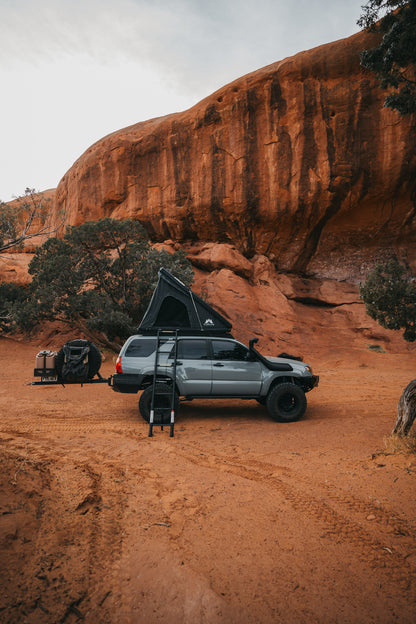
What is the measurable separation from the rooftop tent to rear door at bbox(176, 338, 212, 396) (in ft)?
2.43

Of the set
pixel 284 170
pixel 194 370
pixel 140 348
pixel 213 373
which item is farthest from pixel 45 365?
pixel 284 170

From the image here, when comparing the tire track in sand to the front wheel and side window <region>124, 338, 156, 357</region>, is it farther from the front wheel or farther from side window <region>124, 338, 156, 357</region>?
side window <region>124, 338, 156, 357</region>

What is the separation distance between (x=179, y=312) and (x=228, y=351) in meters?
1.70

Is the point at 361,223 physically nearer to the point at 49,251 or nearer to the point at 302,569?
the point at 49,251

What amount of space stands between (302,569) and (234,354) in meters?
5.12

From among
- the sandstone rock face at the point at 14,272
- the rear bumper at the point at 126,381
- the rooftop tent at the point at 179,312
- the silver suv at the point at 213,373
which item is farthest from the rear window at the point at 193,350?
the sandstone rock face at the point at 14,272

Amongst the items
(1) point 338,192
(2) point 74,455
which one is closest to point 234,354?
(2) point 74,455

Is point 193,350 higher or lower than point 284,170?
lower

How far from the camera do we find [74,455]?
17.0ft

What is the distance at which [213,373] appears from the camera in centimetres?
754

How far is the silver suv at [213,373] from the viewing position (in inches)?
291

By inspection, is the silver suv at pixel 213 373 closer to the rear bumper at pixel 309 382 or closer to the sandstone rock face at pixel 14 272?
the rear bumper at pixel 309 382

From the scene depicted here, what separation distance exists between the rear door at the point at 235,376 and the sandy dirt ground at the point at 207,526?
3.47 ft

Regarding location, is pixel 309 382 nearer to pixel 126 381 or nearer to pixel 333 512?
pixel 126 381
